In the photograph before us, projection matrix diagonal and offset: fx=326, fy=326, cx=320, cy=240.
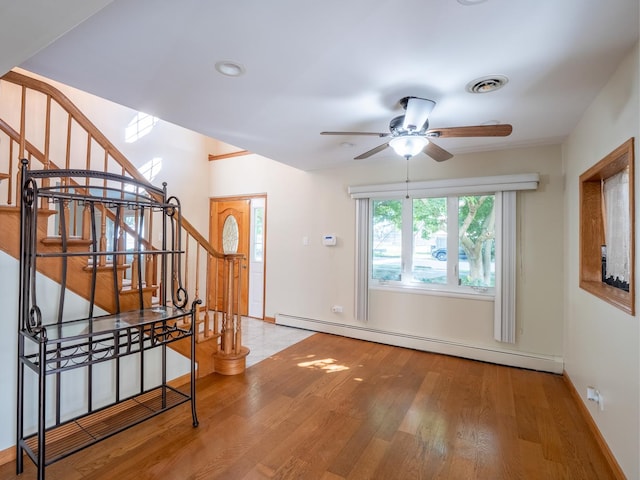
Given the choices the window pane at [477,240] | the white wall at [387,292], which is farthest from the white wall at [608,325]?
the window pane at [477,240]

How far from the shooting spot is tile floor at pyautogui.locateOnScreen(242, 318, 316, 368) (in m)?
3.74

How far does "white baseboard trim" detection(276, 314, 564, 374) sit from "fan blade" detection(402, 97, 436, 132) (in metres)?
2.56

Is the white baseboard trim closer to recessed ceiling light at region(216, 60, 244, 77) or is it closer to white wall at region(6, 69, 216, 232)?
white wall at region(6, 69, 216, 232)

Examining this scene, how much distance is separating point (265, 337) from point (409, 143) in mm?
3101

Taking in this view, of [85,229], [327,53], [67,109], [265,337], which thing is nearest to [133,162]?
[67,109]

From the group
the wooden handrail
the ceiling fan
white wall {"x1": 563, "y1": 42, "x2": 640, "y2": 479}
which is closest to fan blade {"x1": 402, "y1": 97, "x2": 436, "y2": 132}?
the ceiling fan

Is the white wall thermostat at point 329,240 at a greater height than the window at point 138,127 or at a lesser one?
lesser

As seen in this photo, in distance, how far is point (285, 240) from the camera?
4.93m

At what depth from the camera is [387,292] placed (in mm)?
4145

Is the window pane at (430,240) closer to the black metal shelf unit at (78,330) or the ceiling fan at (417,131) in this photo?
the ceiling fan at (417,131)

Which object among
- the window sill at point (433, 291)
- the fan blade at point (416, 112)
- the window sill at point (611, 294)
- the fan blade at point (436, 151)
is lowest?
the window sill at point (433, 291)

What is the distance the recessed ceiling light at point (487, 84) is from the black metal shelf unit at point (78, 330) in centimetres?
232

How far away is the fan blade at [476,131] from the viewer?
80.7 inches

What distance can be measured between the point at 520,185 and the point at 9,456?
4478 mm
